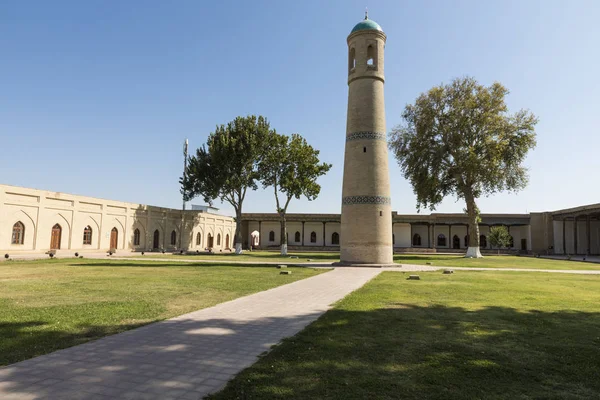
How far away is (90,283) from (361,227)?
1384cm

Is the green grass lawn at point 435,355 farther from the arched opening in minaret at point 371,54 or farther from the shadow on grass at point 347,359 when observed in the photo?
the arched opening in minaret at point 371,54

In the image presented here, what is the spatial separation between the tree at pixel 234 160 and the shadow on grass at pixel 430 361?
30159 millimetres

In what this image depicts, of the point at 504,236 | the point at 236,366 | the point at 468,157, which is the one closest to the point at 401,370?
the point at 236,366

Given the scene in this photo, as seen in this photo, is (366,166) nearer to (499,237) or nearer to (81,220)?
(81,220)

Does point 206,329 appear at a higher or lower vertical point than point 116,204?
lower

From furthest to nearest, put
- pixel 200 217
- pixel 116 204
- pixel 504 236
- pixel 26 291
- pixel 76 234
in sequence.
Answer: pixel 200 217 → pixel 504 236 → pixel 116 204 → pixel 76 234 → pixel 26 291

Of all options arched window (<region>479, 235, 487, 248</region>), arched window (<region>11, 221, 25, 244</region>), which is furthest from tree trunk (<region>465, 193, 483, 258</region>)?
arched window (<region>11, 221, 25, 244</region>)

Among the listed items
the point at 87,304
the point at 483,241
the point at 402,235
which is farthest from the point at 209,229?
the point at 87,304

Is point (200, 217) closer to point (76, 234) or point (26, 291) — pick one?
point (76, 234)

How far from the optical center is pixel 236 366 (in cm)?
468

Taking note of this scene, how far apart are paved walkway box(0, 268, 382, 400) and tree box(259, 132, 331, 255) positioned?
29.3 m

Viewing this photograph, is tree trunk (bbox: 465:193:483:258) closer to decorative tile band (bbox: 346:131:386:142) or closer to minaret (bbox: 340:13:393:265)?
minaret (bbox: 340:13:393:265)

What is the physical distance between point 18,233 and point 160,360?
98.9 feet

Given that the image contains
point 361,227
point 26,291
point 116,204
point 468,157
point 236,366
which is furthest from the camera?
point 116,204
